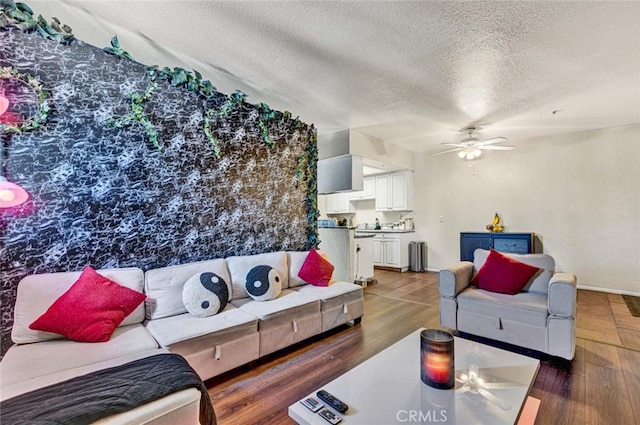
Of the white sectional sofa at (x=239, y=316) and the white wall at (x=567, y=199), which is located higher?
the white wall at (x=567, y=199)

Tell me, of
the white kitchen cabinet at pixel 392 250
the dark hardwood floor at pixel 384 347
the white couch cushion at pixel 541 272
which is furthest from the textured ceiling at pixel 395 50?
the white kitchen cabinet at pixel 392 250

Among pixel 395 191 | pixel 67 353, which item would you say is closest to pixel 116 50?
pixel 67 353

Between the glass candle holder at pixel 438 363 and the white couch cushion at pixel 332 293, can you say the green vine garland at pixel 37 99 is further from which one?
the glass candle holder at pixel 438 363

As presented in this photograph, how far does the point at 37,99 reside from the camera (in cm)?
209

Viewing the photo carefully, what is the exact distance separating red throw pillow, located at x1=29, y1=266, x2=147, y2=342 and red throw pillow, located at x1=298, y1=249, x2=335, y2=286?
169 centimetres

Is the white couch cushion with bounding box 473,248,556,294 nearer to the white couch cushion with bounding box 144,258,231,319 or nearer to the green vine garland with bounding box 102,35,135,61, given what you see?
the white couch cushion with bounding box 144,258,231,319

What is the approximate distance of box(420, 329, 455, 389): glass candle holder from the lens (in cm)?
142

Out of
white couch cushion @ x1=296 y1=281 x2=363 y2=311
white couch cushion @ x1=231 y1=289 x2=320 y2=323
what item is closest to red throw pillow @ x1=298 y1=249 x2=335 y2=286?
white couch cushion @ x1=296 y1=281 x2=363 y2=311

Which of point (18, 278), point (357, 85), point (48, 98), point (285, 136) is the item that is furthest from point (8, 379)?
point (357, 85)

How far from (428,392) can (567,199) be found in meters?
5.26

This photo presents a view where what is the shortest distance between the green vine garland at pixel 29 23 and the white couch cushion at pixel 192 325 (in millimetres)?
2283

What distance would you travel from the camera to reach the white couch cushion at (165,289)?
7.55 feet

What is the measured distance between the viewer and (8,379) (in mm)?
1435

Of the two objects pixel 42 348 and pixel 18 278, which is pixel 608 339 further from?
pixel 18 278
